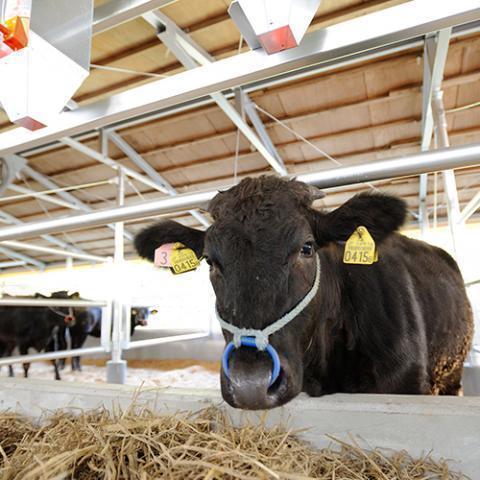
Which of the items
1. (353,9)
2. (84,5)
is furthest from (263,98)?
(84,5)

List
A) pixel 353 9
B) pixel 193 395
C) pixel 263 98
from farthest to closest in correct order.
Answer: pixel 263 98
pixel 353 9
pixel 193 395

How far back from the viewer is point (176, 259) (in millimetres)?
1944

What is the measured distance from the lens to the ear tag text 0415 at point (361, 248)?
5.40ft

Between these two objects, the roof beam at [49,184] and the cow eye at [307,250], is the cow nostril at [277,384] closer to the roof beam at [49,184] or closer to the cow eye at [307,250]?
the cow eye at [307,250]

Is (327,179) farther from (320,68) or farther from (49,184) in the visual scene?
(49,184)

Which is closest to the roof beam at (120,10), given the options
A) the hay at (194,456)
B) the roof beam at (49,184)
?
the hay at (194,456)

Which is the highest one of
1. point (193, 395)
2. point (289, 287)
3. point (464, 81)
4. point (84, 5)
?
point (464, 81)

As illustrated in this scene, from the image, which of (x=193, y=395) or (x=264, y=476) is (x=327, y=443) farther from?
(x=193, y=395)

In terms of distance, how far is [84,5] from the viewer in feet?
4.02

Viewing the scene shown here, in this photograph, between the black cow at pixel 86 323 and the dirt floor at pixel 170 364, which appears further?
the black cow at pixel 86 323

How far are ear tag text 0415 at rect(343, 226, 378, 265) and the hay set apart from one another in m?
0.72

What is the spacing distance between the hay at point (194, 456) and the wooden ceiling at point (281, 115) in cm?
247

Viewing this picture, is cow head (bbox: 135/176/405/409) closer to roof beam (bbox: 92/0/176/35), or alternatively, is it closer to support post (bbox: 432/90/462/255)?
roof beam (bbox: 92/0/176/35)

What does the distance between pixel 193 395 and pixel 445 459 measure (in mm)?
875
